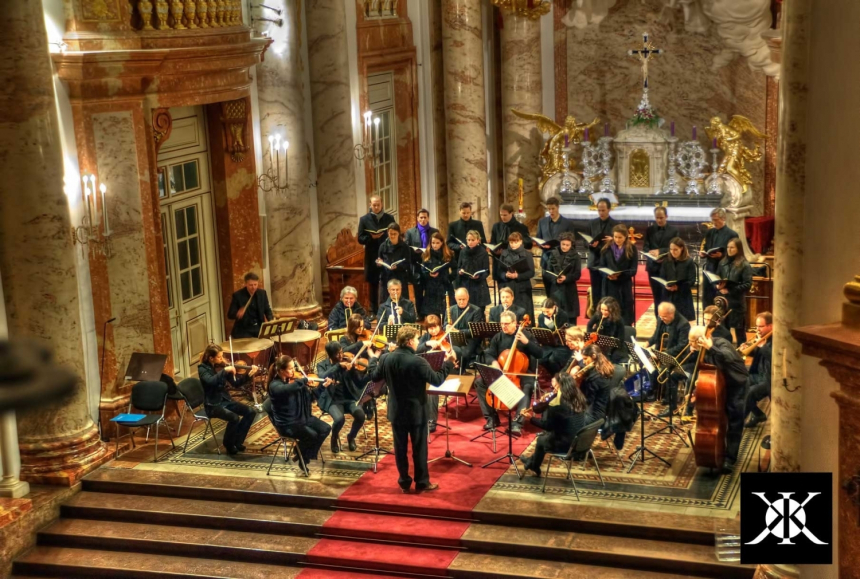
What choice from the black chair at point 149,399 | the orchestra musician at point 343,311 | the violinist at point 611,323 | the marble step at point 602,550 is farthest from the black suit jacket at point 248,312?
the marble step at point 602,550

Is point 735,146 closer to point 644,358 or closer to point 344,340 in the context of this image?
point 344,340

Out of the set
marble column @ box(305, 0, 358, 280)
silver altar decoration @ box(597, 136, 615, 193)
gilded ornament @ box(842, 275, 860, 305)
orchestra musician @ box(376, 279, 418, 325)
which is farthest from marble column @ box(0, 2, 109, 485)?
silver altar decoration @ box(597, 136, 615, 193)

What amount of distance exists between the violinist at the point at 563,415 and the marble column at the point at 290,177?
559 cm

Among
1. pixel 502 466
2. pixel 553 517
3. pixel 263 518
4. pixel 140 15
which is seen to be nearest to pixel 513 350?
pixel 502 466

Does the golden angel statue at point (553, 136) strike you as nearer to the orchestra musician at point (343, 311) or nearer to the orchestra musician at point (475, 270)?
the orchestra musician at point (475, 270)

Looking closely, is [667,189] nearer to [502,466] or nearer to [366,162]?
[366,162]

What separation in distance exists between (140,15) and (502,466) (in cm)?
581

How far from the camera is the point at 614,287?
45.8 ft

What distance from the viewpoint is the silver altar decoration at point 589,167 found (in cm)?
1908

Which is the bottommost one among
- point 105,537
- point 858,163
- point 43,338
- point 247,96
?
point 105,537

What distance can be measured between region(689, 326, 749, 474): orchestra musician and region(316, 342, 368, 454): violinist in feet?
10.8

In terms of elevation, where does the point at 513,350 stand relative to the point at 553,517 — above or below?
above

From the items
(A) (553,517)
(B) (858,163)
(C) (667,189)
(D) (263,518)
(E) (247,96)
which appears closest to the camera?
(B) (858,163)

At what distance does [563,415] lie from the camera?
1007 cm
